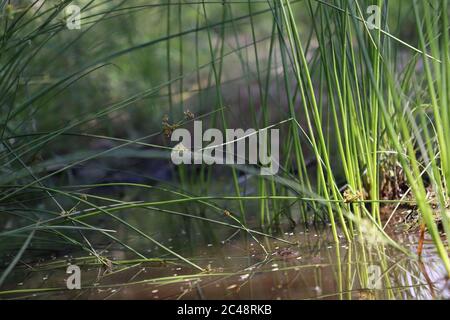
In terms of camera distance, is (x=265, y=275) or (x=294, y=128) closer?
(x=265, y=275)

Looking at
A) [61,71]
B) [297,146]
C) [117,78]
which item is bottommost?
[297,146]

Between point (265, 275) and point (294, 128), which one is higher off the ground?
point (294, 128)

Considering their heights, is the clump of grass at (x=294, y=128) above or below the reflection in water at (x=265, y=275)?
above

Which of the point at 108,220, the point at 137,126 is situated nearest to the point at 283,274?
the point at 108,220

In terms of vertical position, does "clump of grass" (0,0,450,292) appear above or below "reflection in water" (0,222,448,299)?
above

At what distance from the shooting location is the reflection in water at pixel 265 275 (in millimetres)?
1543

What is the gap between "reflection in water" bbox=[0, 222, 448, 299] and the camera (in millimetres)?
1543

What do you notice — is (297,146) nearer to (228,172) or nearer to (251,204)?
(251,204)

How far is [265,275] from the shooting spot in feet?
5.57

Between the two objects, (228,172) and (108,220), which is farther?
(228,172)
